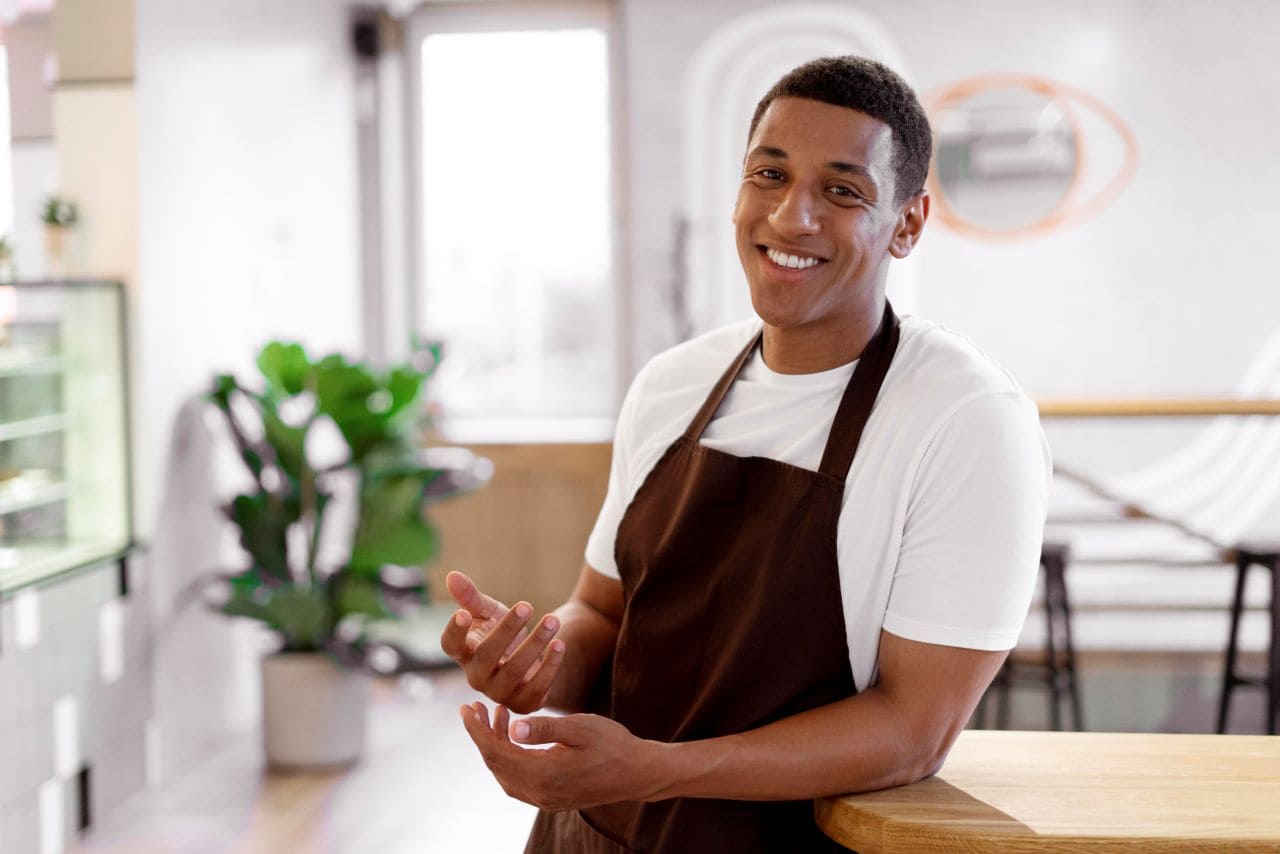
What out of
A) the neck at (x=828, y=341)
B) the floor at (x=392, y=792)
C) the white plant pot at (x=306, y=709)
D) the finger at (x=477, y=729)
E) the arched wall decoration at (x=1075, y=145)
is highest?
the arched wall decoration at (x=1075, y=145)

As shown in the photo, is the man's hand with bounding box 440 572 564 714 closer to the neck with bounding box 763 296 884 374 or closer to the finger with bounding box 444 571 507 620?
the finger with bounding box 444 571 507 620

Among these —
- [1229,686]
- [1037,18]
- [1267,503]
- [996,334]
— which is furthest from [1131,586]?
[1037,18]

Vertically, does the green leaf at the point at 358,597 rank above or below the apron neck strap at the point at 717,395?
below

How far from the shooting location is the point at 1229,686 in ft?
11.8

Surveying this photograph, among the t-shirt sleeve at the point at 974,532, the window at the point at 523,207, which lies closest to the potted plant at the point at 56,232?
the window at the point at 523,207

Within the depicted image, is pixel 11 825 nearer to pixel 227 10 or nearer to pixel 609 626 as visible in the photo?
pixel 609 626

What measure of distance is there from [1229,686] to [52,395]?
3306mm

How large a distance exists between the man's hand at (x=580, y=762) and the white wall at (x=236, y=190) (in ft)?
9.74

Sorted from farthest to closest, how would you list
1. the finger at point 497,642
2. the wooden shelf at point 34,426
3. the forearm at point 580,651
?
the wooden shelf at point 34,426, the forearm at point 580,651, the finger at point 497,642

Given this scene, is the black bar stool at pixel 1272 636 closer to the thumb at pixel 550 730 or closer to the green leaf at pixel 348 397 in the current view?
the green leaf at pixel 348 397

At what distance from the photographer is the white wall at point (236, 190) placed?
3807 mm

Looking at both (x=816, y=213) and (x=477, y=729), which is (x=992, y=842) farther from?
(x=816, y=213)

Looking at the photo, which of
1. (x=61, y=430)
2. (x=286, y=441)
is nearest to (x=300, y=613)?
(x=286, y=441)

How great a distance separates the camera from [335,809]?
370 cm
